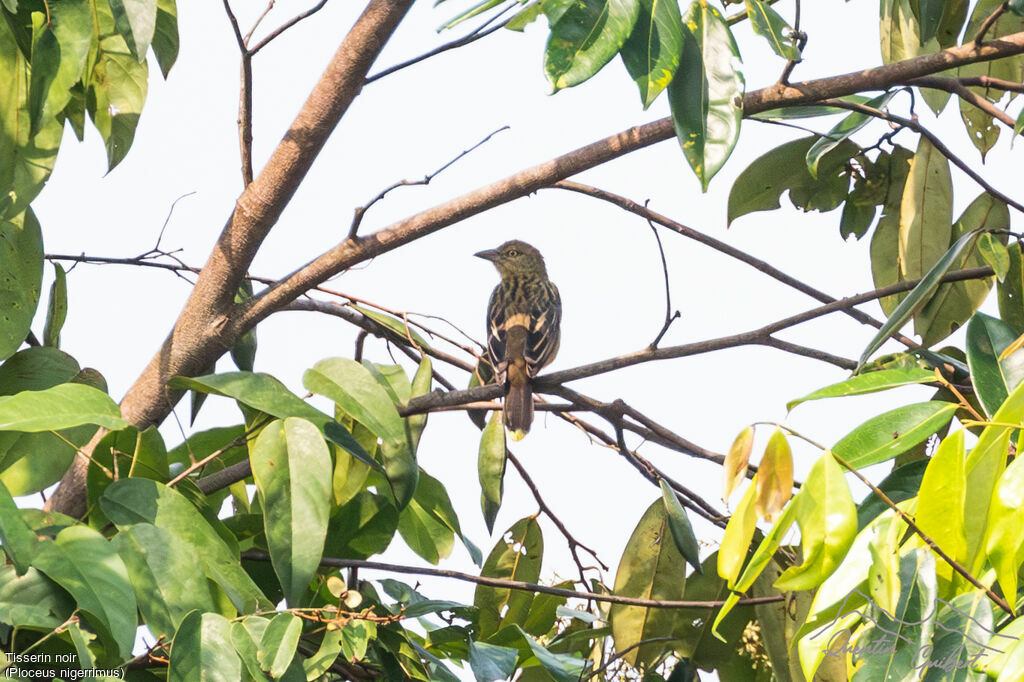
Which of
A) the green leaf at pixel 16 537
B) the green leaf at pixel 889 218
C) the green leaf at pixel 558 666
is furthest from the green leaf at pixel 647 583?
the green leaf at pixel 16 537

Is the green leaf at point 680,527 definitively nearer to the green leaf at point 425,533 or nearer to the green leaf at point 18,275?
the green leaf at point 425,533

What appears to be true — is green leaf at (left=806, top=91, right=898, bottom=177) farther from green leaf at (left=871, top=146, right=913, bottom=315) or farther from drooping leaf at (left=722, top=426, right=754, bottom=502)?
drooping leaf at (left=722, top=426, right=754, bottom=502)

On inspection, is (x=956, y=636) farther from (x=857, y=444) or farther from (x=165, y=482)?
(x=165, y=482)

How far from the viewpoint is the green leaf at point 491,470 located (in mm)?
3375

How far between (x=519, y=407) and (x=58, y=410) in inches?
91.9

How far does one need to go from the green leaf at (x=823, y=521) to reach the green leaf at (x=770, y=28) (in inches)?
40.2

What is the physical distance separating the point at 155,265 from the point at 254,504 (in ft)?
3.19

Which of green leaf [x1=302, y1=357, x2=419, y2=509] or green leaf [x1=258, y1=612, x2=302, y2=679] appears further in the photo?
green leaf [x1=302, y1=357, x2=419, y2=509]

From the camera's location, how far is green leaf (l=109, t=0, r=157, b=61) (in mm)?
2295

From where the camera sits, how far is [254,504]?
11.8 feet

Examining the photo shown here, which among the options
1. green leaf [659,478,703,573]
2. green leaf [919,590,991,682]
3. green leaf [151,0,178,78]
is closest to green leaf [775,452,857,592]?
green leaf [919,590,991,682]

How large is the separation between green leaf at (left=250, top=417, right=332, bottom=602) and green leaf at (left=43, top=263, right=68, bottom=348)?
1.46 meters

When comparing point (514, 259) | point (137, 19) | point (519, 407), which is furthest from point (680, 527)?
point (514, 259)

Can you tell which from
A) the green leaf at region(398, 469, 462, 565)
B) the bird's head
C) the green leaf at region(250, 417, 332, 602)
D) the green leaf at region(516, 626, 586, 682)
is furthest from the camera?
the bird's head
